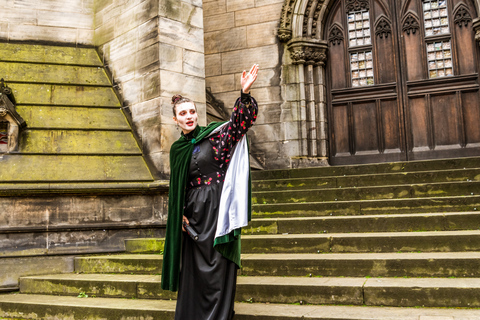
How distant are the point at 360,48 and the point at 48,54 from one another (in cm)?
556

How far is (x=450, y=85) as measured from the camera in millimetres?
7930

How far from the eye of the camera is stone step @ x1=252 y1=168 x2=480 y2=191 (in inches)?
227

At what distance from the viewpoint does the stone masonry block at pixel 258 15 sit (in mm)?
8680

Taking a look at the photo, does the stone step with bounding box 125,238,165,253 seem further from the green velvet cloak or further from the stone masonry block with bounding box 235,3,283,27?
the stone masonry block with bounding box 235,3,283,27

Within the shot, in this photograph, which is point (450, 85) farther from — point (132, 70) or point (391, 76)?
point (132, 70)

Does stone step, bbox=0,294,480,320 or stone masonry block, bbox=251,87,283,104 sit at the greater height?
stone masonry block, bbox=251,87,283,104

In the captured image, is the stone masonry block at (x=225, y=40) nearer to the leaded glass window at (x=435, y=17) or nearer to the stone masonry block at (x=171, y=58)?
the stone masonry block at (x=171, y=58)

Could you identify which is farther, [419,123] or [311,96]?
[311,96]

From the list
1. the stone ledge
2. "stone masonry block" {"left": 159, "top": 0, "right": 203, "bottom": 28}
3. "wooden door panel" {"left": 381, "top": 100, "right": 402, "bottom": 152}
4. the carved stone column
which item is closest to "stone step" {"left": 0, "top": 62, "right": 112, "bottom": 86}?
"stone masonry block" {"left": 159, "top": 0, "right": 203, "bottom": 28}

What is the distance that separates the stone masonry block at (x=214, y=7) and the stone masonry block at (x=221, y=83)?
1.37 m

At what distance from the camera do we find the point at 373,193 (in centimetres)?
569

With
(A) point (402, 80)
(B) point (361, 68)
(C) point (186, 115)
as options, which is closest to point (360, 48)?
(B) point (361, 68)

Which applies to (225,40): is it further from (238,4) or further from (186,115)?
(186,115)

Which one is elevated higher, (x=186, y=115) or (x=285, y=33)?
(x=285, y=33)
